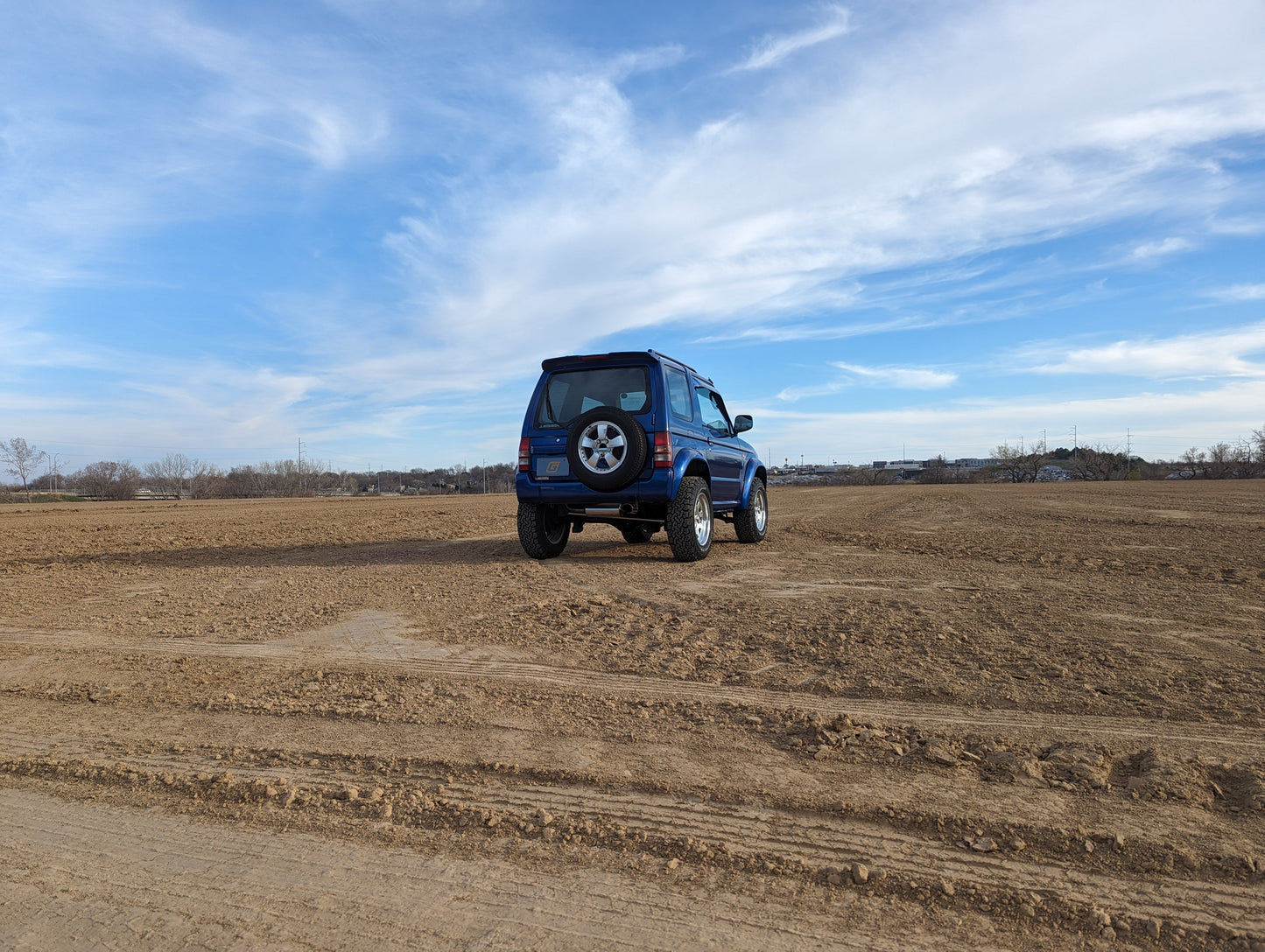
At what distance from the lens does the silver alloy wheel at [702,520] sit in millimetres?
8414

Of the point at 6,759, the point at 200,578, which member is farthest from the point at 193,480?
the point at 6,759

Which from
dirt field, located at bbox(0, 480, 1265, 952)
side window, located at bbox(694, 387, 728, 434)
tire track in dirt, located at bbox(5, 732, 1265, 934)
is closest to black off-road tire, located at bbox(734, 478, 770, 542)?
side window, located at bbox(694, 387, 728, 434)

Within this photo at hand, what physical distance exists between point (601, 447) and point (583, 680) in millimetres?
4248

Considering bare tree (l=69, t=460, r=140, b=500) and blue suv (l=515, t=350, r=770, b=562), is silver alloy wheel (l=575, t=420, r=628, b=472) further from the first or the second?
bare tree (l=69, t=460, r=140, b=500)

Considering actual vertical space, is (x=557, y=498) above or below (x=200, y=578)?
above

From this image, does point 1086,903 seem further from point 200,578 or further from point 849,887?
point 200,578

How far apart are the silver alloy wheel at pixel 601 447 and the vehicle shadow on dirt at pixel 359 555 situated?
147 centimetres

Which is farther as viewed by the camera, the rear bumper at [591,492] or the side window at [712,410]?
the side window at [712,410]

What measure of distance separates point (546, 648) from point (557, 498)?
3.82 meters

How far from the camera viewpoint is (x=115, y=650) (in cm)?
472

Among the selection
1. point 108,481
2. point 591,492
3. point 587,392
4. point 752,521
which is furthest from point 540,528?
point 108,481

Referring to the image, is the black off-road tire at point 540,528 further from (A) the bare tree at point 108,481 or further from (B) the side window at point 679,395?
(A) the bare tree at point 108,481

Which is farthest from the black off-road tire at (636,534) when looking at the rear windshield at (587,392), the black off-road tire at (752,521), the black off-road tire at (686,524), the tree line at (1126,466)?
the tree line at (1126,466)

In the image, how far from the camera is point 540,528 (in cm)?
873
